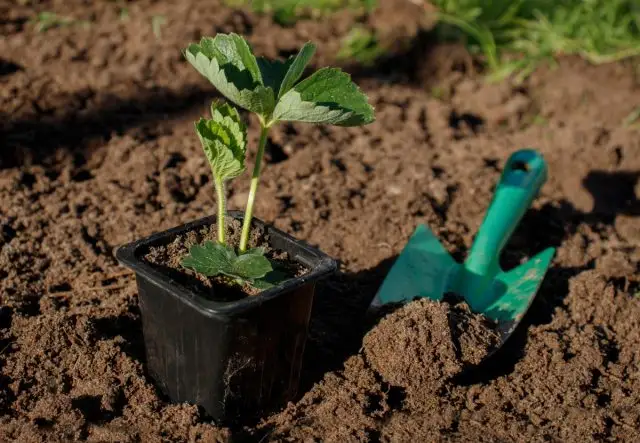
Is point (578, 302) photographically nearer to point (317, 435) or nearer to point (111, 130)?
point (317, 435)

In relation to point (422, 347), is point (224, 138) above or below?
above

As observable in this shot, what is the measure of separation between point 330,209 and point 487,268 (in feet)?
1.79

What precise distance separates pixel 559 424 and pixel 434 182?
3.53 feet

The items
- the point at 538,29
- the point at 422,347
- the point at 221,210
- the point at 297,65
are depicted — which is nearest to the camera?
the point at 297,65

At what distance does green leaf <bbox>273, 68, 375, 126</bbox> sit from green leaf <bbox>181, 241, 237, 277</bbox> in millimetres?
309

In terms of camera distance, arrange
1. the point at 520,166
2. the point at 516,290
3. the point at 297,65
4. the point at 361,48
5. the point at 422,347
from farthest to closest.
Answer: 1. the point at 361,48
2. the point at 520,166
3. the point at 516,290
4. the point at 422,347
5. the point at 297,65

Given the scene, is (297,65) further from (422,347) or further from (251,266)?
(422,347)

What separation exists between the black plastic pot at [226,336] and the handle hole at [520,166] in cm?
97

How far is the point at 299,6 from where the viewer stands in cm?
387

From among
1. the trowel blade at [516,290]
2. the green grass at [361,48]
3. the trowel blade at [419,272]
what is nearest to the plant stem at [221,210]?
the trowel blade at [419,272]

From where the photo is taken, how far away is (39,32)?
3.37 metres

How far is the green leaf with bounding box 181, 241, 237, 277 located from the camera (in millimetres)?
1648

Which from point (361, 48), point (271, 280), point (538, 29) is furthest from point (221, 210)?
point (538, 29)

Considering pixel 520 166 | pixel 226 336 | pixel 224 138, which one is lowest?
pixel 226 336
